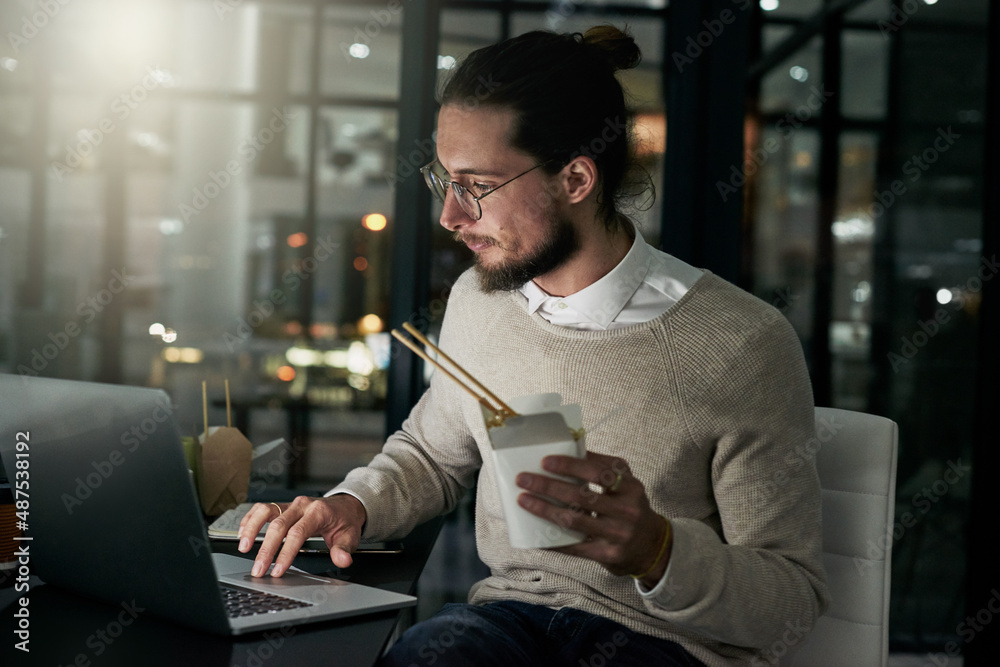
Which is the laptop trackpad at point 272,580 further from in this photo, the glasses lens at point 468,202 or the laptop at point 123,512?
the glasses lens at point 468,202

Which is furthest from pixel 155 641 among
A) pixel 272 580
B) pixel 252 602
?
pixel 272 580

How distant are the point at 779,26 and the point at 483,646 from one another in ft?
10.4

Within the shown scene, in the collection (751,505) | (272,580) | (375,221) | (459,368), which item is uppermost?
(375,221)

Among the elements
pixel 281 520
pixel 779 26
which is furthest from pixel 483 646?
pixel 779 26

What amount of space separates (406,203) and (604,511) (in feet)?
5.75

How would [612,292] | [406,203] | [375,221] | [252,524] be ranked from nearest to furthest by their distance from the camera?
[252,524]
[612,292]
[406,203]
[375,221]

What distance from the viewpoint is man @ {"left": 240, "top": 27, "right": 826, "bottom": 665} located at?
1.07 meters

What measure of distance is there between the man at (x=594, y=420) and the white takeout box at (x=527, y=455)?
2 cm

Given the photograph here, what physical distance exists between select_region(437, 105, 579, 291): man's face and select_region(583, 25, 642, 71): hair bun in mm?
255

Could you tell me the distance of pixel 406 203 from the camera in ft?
8.18

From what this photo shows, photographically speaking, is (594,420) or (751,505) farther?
(594,420)

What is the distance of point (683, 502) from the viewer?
127 centimetres

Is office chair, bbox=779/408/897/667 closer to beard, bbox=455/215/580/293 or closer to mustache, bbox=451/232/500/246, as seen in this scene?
beard, bbox=455/215/580/293

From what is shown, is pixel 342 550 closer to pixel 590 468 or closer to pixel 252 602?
pixel 252 602
